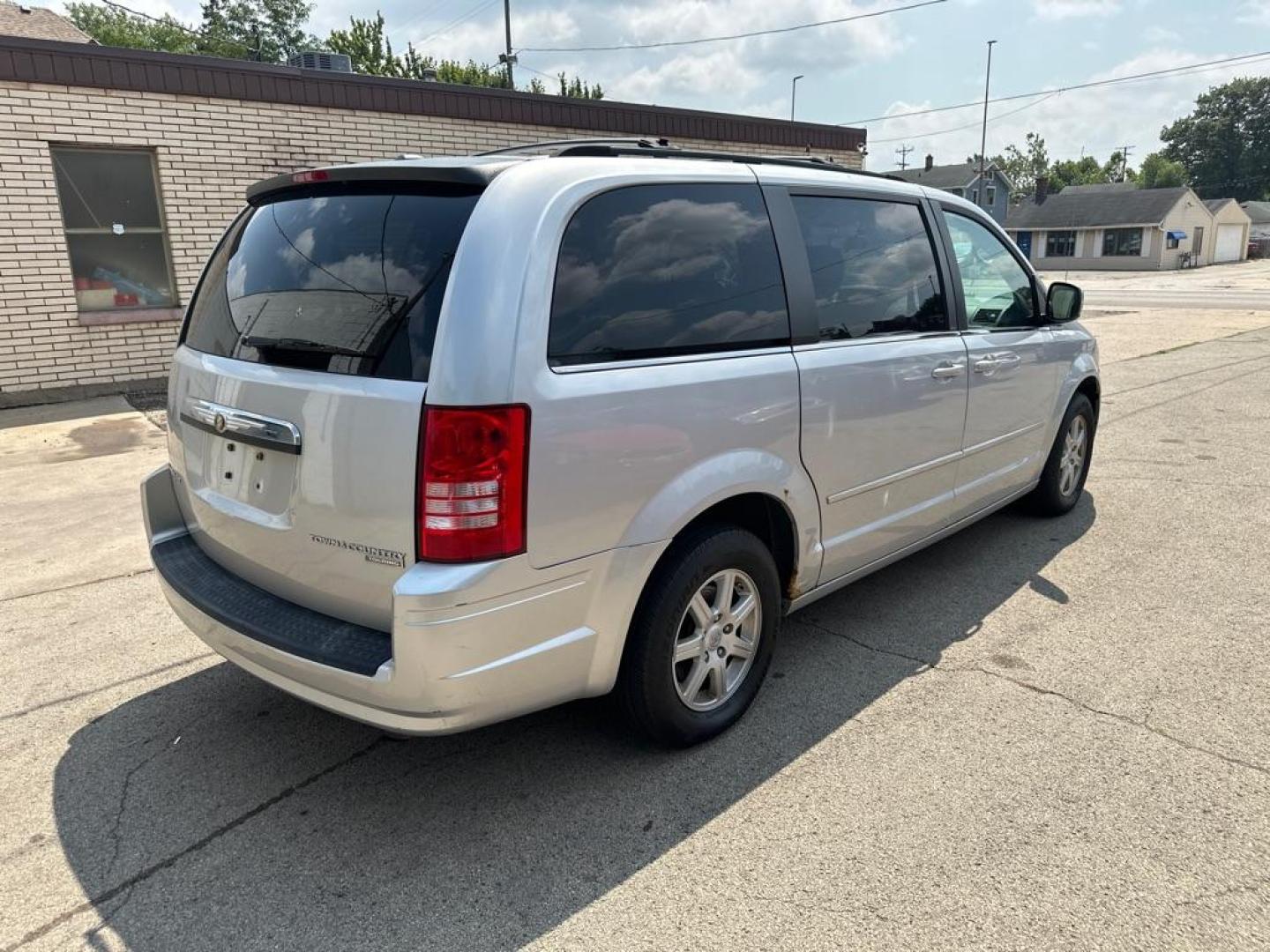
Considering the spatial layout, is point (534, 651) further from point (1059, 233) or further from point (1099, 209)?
point (1059, 233)

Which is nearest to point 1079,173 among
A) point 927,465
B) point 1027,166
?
point 1027,166

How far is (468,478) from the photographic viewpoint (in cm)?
229

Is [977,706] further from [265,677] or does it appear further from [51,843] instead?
[51,843]

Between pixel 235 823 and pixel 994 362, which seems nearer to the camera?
pixel 235 823

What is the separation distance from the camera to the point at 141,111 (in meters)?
8.88

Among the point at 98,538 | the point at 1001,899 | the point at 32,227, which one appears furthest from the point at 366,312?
the point at 32,227

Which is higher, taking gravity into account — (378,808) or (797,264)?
(797,264)

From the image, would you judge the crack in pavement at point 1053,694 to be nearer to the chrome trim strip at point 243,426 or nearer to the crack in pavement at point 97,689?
the chrome trim strip at point 243,426

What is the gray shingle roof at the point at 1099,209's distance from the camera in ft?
183

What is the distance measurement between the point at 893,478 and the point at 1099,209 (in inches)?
2573

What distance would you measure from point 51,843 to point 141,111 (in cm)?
848

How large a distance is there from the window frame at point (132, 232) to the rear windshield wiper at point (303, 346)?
758cm

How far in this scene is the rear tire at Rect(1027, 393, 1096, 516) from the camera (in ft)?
17.3

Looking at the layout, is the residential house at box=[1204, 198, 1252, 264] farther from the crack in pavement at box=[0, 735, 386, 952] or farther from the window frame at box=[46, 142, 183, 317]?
the crack in pavement at box=[0, 735, 386, 952]
